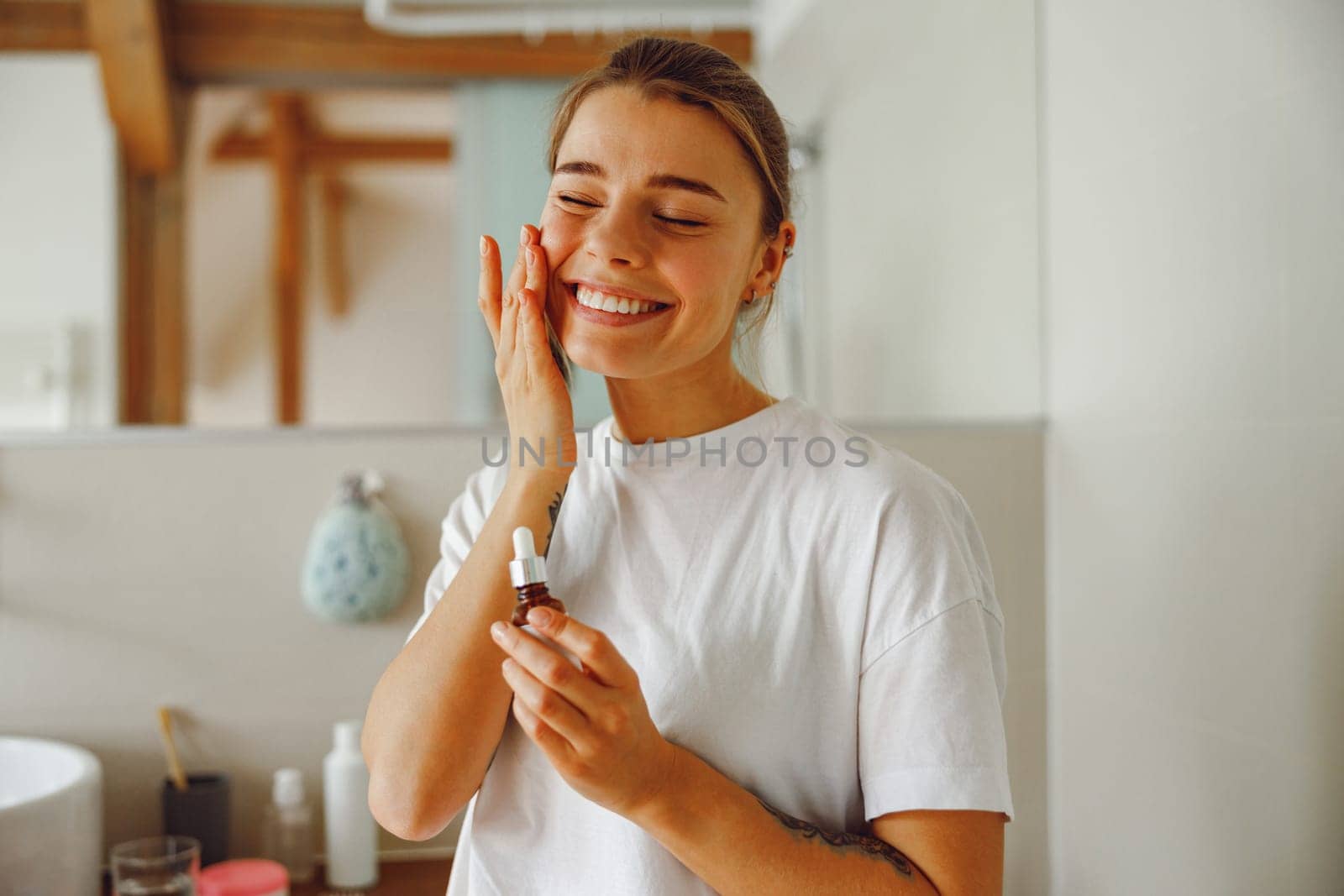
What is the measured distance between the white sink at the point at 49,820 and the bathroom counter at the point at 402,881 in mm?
135

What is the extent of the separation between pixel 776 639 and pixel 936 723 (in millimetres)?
113

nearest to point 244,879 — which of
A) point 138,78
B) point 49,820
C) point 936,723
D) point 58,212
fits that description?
point 49,820

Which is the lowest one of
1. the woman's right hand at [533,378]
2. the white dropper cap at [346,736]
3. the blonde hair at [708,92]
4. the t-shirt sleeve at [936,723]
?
the white dropper cap at [346,736]

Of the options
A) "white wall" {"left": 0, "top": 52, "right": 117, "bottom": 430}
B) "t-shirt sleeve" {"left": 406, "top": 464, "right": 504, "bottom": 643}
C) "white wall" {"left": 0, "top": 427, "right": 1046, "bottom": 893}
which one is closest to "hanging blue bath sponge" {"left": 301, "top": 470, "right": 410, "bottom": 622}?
"white wall" {"left": 0, "top": 427, "right": 1046, "bottom": 893}

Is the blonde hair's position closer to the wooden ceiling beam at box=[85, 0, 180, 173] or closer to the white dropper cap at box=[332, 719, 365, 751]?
the white dropper cap at box=[332, 719, 365, 751]

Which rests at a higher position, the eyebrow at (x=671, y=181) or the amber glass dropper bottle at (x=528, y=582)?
the eyebrow at (x=671, y=181)

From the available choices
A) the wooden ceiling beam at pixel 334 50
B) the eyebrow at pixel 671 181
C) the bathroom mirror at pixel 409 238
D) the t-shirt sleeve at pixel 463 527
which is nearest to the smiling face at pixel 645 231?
the eyebrow at pixel 671 181

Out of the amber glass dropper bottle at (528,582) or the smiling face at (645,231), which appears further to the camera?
the smiling face at (645,231)

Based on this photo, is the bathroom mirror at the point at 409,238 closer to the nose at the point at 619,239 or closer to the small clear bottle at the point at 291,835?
the small clear bottle at the point at 291,835

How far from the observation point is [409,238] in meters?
1.54

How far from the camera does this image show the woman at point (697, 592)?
60 cm

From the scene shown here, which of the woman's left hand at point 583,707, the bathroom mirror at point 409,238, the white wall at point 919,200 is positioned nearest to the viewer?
the woman's left hand at point 583,707

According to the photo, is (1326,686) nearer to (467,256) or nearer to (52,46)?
(467,256)

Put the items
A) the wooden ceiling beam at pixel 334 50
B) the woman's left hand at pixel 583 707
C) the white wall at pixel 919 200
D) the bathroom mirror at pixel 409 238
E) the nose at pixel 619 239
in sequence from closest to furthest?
the woman's left hand at pixel 583 707, the nose at pixel 619 239, the white wall at pixel 919 200, the bathroom mirror at pixel 409 238, the wooden ceiling beam at pixel 334 50
